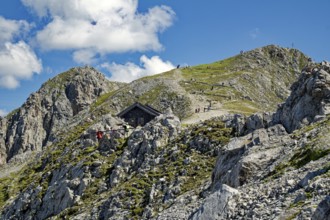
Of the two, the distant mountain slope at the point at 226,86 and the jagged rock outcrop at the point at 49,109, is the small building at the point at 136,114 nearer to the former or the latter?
the distant mountain slope at the point at 226,86

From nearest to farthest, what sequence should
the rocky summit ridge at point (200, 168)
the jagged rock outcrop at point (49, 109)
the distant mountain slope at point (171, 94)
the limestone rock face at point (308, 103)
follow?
the rocky summit ridge at point (200, 168), the limestone rock face at point (308, 103), the distant mountain slope at point (171, 94), the jagged rock outcrop at point (49, 109)

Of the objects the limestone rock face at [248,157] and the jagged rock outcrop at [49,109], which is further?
the jagged rock outcrop at [49,109]

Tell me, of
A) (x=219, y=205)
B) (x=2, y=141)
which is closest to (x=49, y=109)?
(x=2, y=141)

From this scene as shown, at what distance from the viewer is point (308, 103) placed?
43.4 m

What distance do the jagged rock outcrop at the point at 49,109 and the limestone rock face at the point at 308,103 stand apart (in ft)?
467

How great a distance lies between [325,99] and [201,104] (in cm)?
7048

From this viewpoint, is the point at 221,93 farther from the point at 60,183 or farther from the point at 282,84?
the point at 60,183

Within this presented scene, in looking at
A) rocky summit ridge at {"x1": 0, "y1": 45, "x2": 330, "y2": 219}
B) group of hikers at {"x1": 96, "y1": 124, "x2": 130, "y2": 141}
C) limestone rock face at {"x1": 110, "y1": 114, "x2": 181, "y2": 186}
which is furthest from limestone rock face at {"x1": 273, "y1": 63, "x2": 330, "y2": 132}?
group of hikers at {"x1": 96, "y1": 124, "x2": 130, "y2": 141}

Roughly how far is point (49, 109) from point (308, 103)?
162m

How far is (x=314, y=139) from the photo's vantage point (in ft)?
105

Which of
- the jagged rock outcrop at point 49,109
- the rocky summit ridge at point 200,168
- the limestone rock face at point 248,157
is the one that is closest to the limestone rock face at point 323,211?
the rocky summit ridge at point 200,168

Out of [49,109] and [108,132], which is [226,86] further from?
[49,109]

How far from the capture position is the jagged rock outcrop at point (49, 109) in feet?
590

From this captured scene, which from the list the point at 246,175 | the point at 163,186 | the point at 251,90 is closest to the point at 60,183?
the point at 163,186
